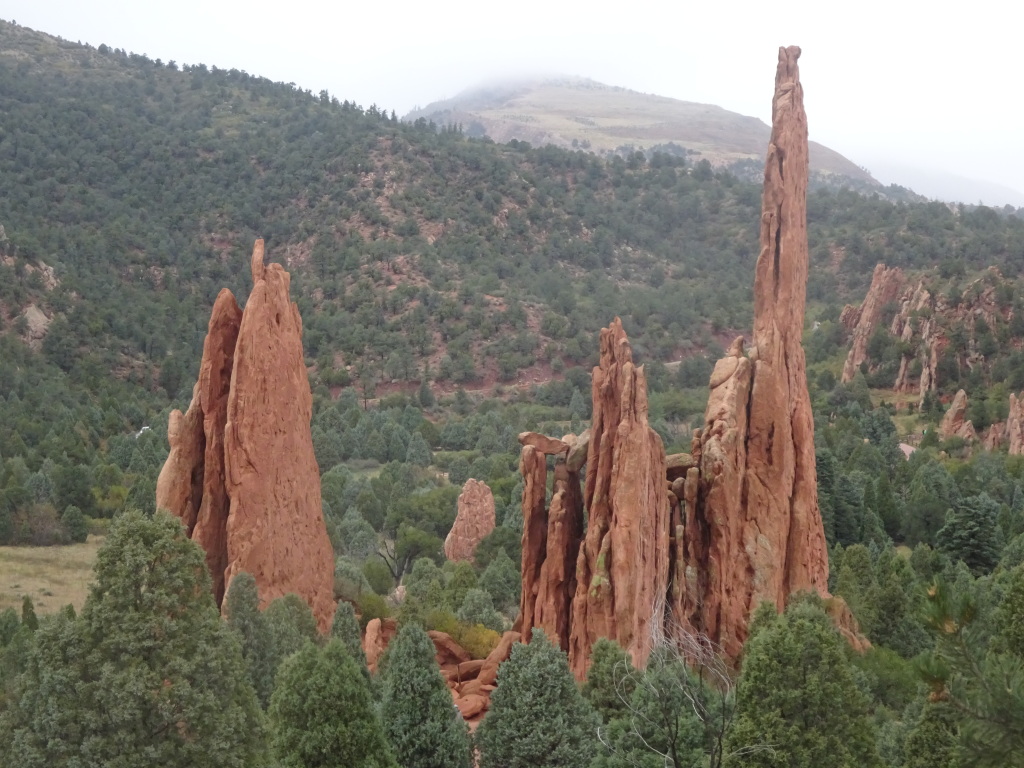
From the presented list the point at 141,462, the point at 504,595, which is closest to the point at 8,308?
the point at 141,462

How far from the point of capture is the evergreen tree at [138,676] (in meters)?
12.5

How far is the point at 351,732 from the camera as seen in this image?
1480 cm

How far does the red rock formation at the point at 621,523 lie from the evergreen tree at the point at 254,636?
6.26m

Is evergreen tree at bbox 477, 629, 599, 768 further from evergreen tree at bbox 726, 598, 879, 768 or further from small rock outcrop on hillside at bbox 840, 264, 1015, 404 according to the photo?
small rock outcrop on hillside at bbox 840, 264, 1015, 404

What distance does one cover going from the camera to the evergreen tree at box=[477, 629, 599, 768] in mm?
16953

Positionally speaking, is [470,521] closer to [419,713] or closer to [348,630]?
[348,630]

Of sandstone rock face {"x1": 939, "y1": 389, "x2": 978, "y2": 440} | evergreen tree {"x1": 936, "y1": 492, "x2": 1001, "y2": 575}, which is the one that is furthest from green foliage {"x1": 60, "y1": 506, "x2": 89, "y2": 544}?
sandstone rock face {"x1": 939, "y1": 389, "x2": 978, "y2": 440}

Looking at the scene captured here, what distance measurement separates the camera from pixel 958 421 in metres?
71.0

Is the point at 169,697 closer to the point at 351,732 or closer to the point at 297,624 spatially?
the point at 351,732

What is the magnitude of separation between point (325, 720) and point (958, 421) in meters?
64.0

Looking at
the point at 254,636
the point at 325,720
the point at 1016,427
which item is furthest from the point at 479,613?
the point at 1016,427

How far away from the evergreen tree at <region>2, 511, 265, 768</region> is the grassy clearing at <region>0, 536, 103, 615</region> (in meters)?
22.2

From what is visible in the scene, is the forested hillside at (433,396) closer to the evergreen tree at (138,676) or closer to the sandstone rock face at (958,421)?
the evergreen tree at (138,676)

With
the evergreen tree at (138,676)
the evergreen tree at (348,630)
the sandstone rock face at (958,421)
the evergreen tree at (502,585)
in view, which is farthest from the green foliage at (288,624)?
the sandstone rock face at (958,421)
